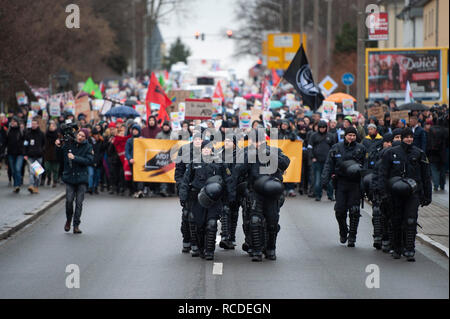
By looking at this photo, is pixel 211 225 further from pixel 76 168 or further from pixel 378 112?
pixel 378 112

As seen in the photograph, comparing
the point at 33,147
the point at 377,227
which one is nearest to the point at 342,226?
the point at 377,227

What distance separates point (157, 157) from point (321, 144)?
398cm

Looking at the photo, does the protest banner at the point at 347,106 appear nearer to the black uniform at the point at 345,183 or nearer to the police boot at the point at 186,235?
the black uniform at the point at 345,183

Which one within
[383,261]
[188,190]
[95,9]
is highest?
[95,9]

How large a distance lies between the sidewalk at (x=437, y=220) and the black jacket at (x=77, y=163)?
552 cm

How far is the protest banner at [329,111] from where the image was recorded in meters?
26.1

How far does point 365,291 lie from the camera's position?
10.5m

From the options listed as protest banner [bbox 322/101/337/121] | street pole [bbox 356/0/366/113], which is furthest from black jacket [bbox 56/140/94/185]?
street pole [bbox 356/0/366/113]

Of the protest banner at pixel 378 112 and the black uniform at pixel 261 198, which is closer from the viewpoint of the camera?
the black uniform at pixel 261 198

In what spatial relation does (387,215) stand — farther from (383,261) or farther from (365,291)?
(365,291)

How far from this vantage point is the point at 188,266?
1257 centimetres

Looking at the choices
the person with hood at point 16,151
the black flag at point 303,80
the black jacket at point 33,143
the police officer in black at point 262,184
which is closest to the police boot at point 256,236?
the police officer in black at point 262,184
